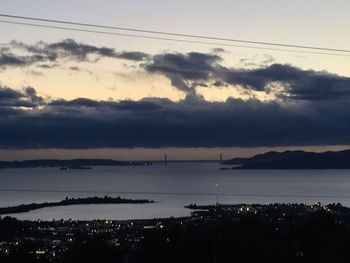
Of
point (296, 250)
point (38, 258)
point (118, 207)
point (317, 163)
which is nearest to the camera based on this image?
point (38, 258)

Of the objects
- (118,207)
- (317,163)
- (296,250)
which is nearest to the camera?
(296,250)

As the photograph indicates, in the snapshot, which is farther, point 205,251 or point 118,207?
point 118,207

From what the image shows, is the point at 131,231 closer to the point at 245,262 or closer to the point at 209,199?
Result: the point at 245,262

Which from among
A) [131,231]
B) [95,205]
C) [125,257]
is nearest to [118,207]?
[95,205]

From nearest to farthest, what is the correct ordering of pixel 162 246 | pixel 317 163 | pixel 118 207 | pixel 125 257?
pixel 162 246
pixel 125 257
pixel 118 207
pixel 317 163

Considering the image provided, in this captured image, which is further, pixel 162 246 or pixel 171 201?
pixel 171 201

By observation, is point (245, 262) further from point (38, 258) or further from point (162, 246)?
point (38, 258)

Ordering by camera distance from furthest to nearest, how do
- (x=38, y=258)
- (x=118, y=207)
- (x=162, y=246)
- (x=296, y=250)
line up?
(x=118, y=207)
(x=296, y=250)
(x=162, y=246)
(x=38, y=258)

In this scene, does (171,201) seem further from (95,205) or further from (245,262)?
(245,262)

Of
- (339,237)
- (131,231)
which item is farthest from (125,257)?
(131,231)
